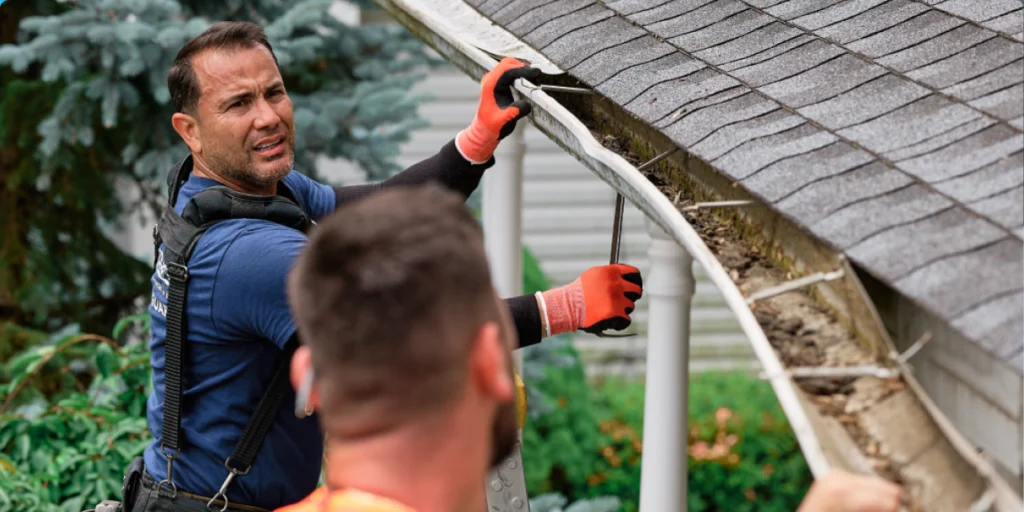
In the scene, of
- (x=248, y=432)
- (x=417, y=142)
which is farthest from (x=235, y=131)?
(x=417, y=142)

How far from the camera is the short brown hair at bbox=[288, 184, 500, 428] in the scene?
1256 mm

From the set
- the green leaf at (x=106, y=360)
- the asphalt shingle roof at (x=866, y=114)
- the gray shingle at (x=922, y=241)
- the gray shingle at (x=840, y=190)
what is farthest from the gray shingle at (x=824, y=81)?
the green leaf at (x=106, y=360)

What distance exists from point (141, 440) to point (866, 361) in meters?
3.33

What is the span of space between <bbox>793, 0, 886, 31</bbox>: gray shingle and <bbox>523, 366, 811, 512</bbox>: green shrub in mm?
4153

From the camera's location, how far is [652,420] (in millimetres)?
3266

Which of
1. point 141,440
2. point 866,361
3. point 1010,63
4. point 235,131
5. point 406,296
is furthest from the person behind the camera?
point 141,440

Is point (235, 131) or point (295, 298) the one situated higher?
point (295, 298)

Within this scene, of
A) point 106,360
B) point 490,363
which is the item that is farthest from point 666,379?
point 106,360

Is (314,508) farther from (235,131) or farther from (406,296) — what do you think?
(235,131)

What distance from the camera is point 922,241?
1.66m

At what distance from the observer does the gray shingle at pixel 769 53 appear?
2459 mm

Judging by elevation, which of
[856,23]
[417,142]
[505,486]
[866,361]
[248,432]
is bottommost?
[417,142]

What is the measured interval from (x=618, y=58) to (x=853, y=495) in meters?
1.51

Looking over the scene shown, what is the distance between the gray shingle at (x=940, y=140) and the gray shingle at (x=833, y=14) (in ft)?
2.20
